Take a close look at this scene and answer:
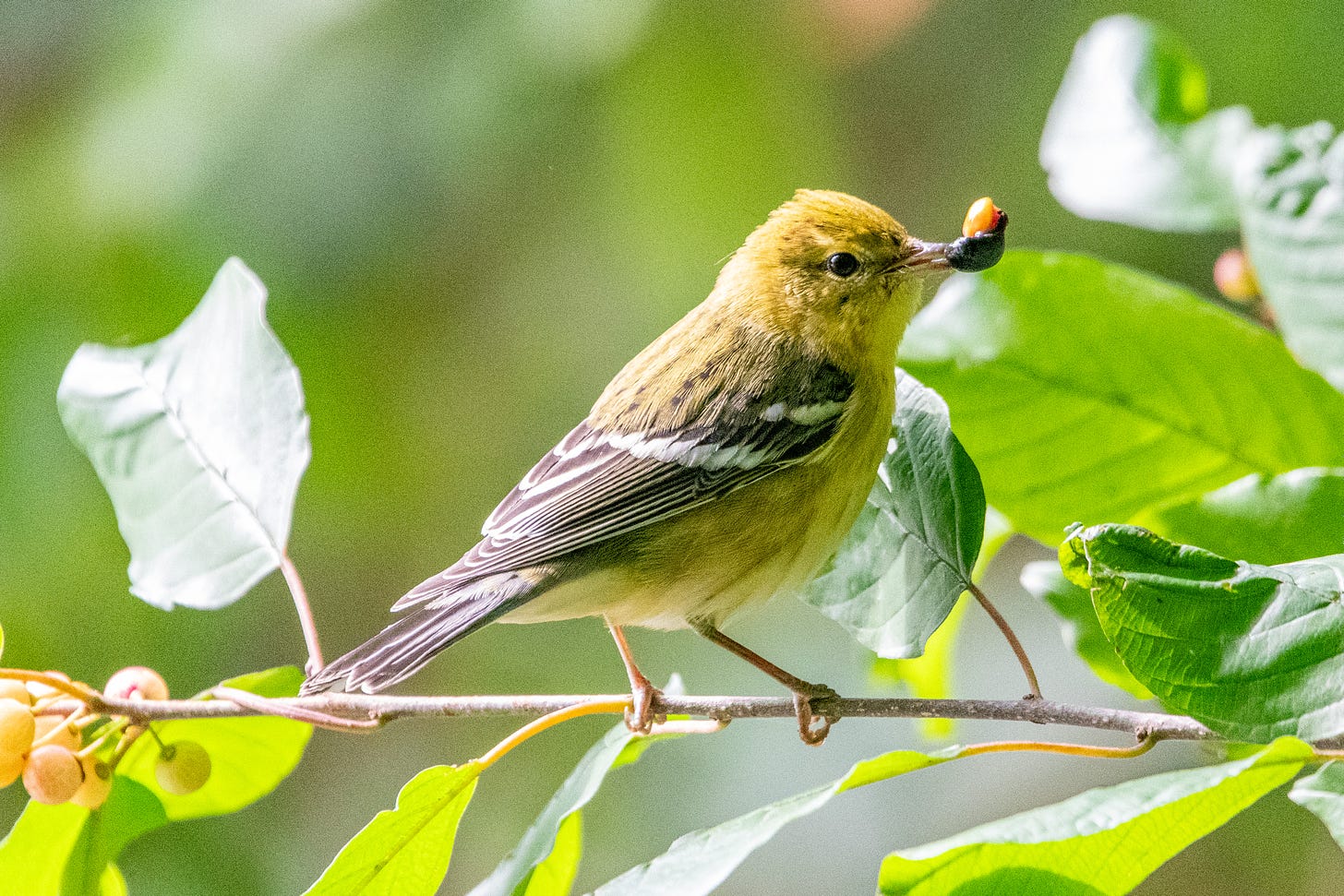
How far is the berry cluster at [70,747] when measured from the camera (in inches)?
62.3

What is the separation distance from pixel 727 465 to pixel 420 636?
1.86ft

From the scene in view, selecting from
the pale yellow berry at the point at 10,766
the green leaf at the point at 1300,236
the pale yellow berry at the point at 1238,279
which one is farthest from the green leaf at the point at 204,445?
the pale yellow berry at the point at 1238,279

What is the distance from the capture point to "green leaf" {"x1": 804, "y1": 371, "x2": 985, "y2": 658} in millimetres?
1580

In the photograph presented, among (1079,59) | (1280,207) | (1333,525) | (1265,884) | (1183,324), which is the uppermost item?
(1079,59)

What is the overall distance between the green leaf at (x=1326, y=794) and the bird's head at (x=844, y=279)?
1112 millimetres

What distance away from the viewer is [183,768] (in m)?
1.73

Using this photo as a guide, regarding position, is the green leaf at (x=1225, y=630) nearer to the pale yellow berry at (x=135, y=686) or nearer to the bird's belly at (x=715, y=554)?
the bird's belly at (x=715, y=554)

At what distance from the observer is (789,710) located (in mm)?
1659

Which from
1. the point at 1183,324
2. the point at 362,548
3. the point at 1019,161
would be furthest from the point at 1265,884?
the point at 362,548

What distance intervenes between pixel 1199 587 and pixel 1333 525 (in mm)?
352

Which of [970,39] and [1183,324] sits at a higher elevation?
[970,39]

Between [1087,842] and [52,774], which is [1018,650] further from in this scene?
[52,774]

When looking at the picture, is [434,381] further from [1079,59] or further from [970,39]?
Answer: [1079,59]

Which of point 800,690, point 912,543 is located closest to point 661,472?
point 800,690
